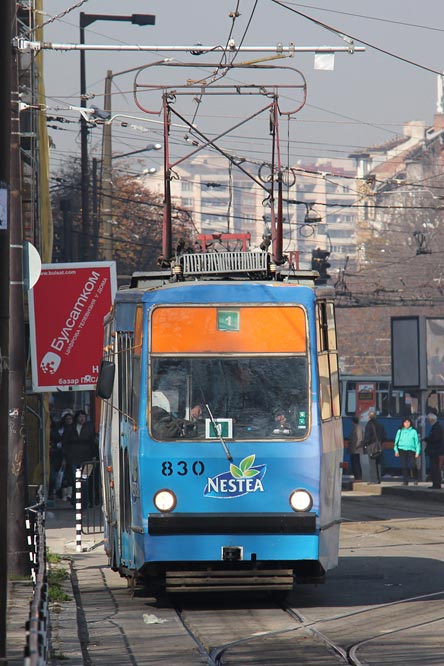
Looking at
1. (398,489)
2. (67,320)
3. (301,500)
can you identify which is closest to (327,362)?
(301,500)

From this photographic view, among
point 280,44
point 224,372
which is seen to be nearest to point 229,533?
point 224,372

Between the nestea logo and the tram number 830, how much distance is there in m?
0.12

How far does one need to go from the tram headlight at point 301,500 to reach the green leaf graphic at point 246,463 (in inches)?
17.0

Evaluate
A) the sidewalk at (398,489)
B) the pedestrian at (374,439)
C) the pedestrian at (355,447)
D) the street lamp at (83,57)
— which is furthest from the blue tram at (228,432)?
the pedestrian at (355,447)

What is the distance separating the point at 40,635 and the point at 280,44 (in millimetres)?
14225

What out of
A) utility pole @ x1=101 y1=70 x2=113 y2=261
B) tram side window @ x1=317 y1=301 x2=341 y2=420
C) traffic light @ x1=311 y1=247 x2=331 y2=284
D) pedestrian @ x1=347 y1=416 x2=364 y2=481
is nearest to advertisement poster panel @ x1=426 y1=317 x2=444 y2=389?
pedestrian @ x1=347 y1=416 x2=364 y2=481

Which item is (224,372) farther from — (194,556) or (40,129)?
(40,129)

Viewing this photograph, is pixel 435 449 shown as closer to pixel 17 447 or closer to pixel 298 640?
pixel 17 447

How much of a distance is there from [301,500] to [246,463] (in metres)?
0.55

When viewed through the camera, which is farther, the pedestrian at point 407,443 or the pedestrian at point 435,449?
the pedestrian at point 407,443

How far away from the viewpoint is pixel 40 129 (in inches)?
1099

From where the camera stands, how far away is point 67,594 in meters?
13.7

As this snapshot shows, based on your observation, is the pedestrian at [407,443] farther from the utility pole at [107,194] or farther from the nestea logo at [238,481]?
the nestea logo at [238,481]

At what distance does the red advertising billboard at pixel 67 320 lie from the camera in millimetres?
16516
